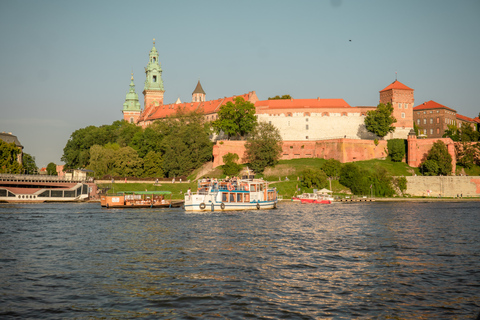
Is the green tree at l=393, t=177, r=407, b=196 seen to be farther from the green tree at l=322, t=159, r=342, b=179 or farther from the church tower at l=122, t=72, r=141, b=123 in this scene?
the church tower at l=122, t=72, r=141, b=123

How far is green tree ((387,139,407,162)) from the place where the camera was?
9081cm

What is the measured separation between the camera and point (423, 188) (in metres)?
85.1

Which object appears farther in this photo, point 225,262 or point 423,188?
point 423,188

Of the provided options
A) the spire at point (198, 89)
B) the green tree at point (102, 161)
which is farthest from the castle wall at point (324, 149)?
the spire at point (198, 89)

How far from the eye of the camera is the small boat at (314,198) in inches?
2901

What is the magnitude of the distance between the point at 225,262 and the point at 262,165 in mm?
66459

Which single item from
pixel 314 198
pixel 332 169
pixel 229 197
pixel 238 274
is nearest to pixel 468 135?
pixel 332 169

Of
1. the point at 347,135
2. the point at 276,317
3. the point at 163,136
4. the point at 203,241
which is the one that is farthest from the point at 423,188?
the point at 276,317

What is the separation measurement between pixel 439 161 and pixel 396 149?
7.96 metres

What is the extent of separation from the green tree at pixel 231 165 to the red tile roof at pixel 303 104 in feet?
55.4

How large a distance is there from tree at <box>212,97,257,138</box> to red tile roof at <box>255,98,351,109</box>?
27.1ft

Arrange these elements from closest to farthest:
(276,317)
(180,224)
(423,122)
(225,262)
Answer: (276,317) → (225,262) → (180,224) → (423,122)

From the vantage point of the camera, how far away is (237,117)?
95438mm

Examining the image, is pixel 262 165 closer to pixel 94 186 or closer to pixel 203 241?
pixel 94 186
